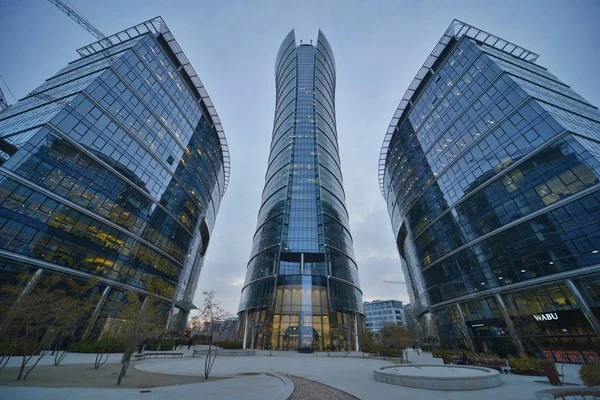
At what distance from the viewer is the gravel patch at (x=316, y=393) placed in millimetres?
9959

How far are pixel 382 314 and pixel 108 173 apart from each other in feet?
569

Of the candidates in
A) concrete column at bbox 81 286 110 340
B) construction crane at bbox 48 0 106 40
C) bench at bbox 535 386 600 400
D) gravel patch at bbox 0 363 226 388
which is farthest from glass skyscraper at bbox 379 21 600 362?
construction crane at bbox 48 0 106 40

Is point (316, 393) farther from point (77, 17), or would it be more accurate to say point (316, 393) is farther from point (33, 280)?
point (77, 17)

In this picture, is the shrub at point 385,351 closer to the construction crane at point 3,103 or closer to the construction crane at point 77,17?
the construction crane at point 3,103

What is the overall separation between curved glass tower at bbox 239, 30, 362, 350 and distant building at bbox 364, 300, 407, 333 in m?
→ 125

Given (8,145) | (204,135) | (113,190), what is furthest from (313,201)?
(8,145)

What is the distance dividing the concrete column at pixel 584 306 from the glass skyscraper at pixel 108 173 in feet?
193

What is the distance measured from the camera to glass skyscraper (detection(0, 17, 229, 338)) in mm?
29484

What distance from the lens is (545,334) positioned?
96.6 feet

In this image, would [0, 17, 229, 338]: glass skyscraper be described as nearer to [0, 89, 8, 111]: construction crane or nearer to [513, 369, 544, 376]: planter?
[0, 89, 8, 111]: construction crane

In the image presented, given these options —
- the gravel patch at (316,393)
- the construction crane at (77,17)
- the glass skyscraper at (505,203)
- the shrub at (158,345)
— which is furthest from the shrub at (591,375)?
the construction crane at (77,17)

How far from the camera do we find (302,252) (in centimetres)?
5503

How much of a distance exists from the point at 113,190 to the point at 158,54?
33420 millimetres

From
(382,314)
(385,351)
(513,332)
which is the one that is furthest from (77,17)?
(382,314)
